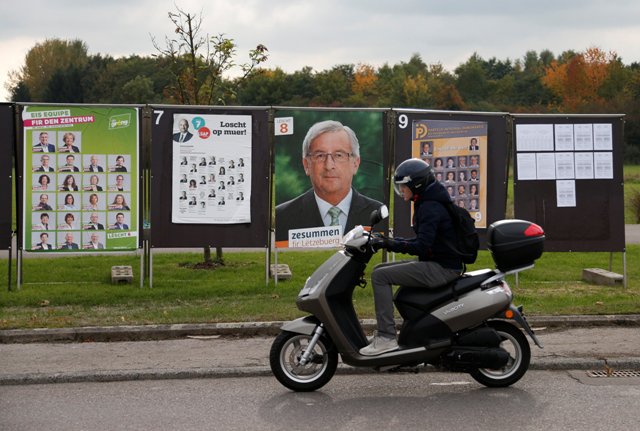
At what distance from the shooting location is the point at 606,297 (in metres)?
12.3

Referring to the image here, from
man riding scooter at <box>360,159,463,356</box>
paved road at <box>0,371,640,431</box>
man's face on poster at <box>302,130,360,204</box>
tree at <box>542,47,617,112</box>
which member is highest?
tree at <box>542,47,617,112</box>

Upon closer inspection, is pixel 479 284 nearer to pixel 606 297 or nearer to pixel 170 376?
pixel 170 376

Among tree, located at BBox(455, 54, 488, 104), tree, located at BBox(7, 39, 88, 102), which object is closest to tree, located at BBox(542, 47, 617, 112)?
tree, located at BBox(455, 54, 488, 104)

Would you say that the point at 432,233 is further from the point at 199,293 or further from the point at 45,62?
the point at 45,62

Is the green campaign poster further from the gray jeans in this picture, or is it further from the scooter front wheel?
the gray jeans

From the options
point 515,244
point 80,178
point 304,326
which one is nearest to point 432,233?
point 515,244

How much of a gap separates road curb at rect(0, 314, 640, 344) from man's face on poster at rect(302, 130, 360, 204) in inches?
107

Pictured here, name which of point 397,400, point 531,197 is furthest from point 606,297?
point 397,400

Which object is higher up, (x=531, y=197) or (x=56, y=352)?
(x=531, y=197)

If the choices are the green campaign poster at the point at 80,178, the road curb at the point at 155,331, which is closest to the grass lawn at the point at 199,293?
the road curb at the point at 155,331

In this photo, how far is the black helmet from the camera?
25.9ft

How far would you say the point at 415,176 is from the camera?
7.88 metres

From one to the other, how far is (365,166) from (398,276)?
520 cm

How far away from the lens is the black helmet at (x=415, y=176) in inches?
310
